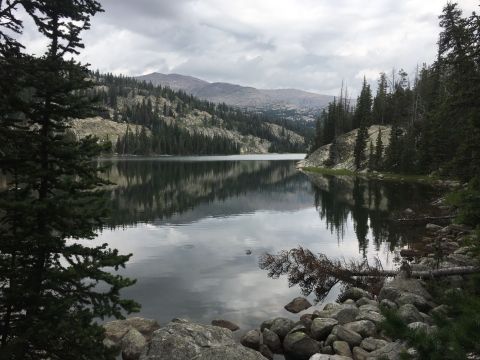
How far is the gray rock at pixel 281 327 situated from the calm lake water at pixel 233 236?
219 centimetres

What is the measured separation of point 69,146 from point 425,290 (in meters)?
17.9

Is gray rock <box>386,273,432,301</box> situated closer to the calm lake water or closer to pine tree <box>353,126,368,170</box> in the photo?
the calm lake water

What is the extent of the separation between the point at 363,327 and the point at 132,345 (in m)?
9.56

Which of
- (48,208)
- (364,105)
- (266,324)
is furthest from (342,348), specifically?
(364,105)

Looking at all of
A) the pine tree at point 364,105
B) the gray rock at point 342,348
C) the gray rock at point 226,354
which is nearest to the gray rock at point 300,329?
the gray rock at point 342,348

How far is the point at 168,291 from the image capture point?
2517 cm

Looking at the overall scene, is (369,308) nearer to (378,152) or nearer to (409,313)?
(409,313)

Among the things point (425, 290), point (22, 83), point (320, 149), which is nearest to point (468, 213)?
point (425, 290)

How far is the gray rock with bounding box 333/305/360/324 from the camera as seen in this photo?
1847cm

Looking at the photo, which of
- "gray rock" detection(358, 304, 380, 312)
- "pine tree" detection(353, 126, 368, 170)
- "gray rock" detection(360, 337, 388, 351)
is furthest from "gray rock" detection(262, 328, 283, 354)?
"pine tree" detection(353, 126, 368, 170)

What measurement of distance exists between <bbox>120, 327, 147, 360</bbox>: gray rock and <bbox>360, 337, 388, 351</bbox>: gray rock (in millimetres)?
8506

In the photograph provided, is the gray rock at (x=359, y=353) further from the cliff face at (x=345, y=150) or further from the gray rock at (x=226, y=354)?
the cliff face at (x=345, y=150)

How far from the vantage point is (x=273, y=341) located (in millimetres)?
17297

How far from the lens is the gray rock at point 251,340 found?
17219 mm
